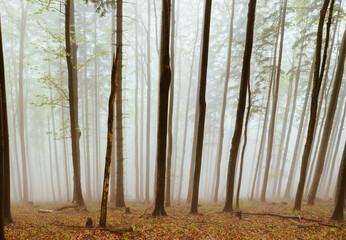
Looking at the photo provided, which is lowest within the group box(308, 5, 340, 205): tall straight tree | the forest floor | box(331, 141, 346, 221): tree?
the forest floor

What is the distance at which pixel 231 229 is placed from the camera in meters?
6.25

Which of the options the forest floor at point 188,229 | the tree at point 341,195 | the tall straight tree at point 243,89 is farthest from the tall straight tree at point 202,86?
the tree at point 341,195

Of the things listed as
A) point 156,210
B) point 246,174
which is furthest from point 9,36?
point 246,174

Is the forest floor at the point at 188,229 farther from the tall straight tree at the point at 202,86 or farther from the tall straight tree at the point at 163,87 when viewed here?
the tall straight tree at the point at 202,86

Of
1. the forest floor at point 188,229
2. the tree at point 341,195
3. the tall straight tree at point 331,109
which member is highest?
the tall straight tree at point 331,109

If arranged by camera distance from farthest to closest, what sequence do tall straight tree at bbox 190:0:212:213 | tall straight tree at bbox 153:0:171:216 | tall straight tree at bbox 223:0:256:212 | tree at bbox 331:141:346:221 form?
tall straight tree at bbox 223:0:256:212 → tall straight tree at bbox 190:0:212:213 → tree at bbox 331:141:346:221 → tall straight tree at bbox 153:0:171:216

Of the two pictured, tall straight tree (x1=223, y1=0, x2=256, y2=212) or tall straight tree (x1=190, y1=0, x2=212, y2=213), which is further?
tall straight tree (x1=223, y1=0, x2=256, y2=212)

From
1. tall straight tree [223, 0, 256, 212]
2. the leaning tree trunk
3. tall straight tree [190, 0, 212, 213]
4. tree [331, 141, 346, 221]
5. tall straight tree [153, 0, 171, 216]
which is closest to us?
tall straight tree [153, 0, 171, 216]

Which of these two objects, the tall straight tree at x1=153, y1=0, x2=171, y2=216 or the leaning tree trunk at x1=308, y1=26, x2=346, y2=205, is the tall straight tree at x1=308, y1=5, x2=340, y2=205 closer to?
the leaning tree trunk at x1=308, y1=26, x2=346, y2=205

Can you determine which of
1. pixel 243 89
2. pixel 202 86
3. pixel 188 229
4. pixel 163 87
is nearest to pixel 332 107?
pixel 243 89

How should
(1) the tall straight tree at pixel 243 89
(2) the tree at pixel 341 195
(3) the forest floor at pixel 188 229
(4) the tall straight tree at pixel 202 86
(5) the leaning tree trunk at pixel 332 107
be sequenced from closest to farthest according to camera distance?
(3) the forest floor at pixel 188 229 < (2) the tree at pixel 341 195 < (4) the tall straight tree at pixel 202 86 < (1) the tall straight tree at pixel 243 89 < (5) the leaning tree trunk at pixel 332 107

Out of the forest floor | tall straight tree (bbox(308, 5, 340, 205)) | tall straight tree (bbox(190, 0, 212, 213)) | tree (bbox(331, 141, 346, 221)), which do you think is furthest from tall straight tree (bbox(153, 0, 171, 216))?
tall straight tree (bbox(308, 5, 340, 205))

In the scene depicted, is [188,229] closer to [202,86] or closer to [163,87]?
[163,87]

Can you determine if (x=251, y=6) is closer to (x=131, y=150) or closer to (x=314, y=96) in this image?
(x=314, y=96)
